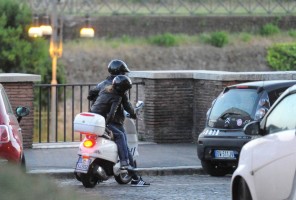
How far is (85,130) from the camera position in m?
17.2

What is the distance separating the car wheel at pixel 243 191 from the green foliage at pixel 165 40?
51302 millimetres

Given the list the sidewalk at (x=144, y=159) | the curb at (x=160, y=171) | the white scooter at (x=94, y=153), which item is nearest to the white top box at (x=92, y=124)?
the white scooter at (x=94, y=153)

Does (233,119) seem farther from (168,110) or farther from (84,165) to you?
(168,110)

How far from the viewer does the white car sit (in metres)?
11.2

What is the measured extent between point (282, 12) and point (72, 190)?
5920cm

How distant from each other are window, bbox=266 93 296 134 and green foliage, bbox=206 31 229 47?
51805 mm

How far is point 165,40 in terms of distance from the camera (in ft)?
210

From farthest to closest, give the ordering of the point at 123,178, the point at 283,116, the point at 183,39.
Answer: the point at 183,39
the point at 123,178
the point at 283,116

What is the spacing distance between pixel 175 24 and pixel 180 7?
0.98 meters

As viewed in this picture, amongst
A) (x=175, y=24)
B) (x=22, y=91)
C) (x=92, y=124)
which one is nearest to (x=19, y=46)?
(x=175, y=24)

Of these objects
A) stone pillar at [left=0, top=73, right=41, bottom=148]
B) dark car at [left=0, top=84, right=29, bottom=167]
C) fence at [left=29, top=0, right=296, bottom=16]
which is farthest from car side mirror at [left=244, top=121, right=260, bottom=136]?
fence at [left=29, top=0, right=296, bottom=16]

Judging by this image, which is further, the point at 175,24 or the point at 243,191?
the point at 175,24

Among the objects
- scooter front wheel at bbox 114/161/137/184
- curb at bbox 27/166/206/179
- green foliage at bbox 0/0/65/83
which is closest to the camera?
scooter front wheel at bbox 114/161/137/184

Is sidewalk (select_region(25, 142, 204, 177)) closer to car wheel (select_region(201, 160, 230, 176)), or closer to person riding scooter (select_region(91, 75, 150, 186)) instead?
car wheel (select_region(201, 160, 230, 176))
